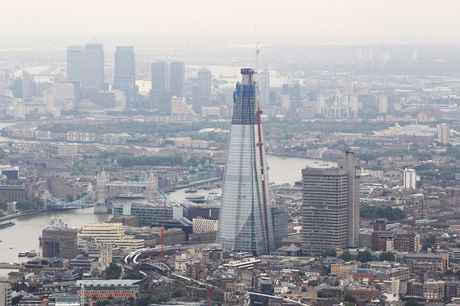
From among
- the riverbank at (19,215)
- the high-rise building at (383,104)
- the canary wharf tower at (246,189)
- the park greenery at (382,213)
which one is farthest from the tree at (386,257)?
the high-rise building at (383,104)

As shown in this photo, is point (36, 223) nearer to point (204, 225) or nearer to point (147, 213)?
point (147, 213)

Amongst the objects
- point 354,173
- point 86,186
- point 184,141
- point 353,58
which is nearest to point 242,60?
point 184,141

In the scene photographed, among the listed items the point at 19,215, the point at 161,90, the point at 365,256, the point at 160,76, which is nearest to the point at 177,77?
the point at 160,76

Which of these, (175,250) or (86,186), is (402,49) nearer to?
(86,186)

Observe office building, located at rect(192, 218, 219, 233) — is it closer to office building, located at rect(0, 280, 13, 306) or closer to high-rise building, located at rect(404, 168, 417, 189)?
office building, located at rect(0, 280, 13, 306)

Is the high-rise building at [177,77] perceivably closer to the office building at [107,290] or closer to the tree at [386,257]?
the tree at [386,257]

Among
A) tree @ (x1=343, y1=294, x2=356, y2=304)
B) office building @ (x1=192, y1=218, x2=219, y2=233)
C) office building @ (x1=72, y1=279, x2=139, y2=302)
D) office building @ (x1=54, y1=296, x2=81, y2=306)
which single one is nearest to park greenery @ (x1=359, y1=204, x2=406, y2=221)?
office building @ (x1=192, y1=218, x2=219, y2=233)
